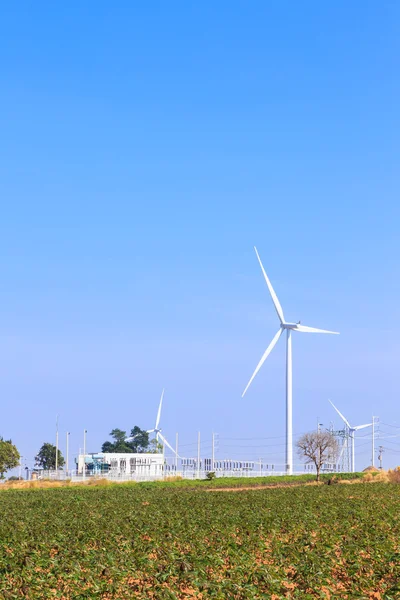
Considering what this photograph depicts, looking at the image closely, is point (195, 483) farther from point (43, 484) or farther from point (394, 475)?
point (394, 475)

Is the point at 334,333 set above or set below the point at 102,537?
above

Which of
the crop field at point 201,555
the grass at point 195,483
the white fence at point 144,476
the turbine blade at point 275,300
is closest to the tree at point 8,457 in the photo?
the white fence at point 144,476

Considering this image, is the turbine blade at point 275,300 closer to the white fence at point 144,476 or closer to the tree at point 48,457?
the white fence at point 144,476

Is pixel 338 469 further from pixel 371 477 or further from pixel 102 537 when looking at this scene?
pixel 102 537

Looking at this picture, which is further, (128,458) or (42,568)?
(128,458)

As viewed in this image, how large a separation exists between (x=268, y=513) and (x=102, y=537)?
37.1 feet

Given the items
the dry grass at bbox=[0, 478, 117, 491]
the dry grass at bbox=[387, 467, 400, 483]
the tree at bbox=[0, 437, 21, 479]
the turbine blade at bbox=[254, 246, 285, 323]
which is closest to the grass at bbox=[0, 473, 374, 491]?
the dry grass at bbox=[0, 478, 117, 491]

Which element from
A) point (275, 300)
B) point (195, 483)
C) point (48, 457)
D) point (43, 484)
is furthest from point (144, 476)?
point (48, 457)

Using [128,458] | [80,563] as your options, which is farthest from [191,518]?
[128,458]

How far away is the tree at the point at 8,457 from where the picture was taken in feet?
410

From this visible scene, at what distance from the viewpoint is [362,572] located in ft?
74.4

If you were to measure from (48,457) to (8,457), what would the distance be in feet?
149

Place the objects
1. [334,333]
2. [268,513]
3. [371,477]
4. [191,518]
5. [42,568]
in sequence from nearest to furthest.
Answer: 1. [42,568]
2. [191,518]
3. [268,513]
4. [371,477]
5. [334,333]

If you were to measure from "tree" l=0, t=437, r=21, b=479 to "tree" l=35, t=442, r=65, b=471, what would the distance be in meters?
40.3
